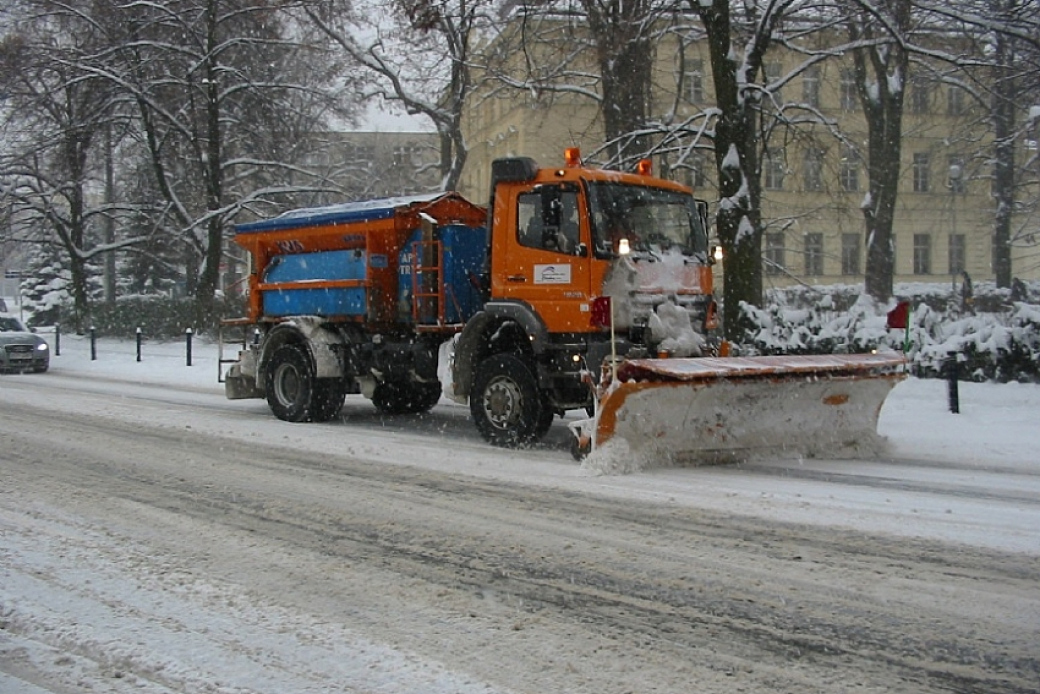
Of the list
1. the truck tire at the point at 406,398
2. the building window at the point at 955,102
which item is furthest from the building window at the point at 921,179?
the truck tire at the point at 406,398

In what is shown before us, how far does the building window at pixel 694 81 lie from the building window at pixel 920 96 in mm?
5088

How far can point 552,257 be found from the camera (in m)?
10.0

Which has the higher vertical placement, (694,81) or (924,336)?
(694,81)

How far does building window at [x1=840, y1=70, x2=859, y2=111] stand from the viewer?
2733 cm

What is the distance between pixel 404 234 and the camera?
1205 cm

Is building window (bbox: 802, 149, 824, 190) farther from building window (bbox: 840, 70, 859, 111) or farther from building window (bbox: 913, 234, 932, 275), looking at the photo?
building window (bbox: 913, 234, 932, 275)

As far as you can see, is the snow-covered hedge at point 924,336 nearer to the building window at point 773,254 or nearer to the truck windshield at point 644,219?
the building window at point 773,254

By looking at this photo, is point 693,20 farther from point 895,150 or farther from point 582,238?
point 582,238

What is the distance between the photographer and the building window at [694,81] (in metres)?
23.1

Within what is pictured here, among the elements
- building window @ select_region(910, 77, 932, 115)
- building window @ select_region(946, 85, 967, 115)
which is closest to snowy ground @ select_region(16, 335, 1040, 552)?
building window @ select_region(910, 77, 932, 115)

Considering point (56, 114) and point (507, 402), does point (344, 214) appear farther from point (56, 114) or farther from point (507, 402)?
point (56, 114)

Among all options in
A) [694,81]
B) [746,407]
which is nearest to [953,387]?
[746,407]

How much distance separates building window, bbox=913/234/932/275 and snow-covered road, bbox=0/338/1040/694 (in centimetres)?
4614

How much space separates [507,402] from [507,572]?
15.7 feet
